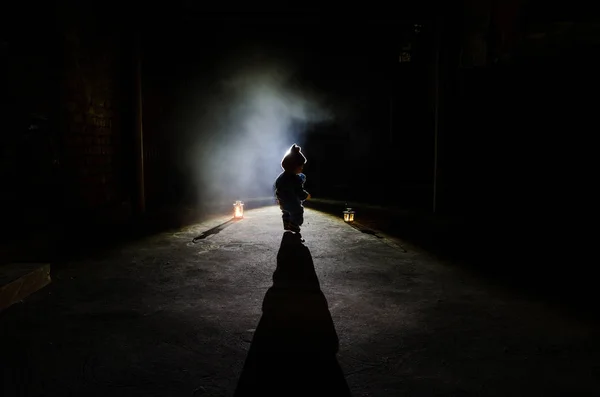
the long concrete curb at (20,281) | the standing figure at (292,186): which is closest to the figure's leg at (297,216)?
the standing figure at (292,186)

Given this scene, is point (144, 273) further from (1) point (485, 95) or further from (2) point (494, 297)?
(1) point (485, 95)

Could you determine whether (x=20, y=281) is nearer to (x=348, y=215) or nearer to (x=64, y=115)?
(x=64, y=115)

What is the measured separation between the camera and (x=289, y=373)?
260 cm

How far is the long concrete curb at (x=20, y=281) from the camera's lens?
3782mm

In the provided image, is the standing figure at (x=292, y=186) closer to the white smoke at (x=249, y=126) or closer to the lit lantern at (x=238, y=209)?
the lit lantern at (x=238, y=209)

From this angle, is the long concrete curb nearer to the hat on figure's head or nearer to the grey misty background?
the hat on figure's head

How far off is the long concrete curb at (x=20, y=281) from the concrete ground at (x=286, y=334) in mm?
92

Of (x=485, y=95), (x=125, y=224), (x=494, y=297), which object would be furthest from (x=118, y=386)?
(x=485, y=95)

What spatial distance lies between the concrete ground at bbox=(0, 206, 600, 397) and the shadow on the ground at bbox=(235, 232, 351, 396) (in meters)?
0.01

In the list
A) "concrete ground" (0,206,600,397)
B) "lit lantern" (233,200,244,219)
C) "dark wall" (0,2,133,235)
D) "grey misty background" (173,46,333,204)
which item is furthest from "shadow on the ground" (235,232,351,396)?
"grey misty background" (173,46,333,204)

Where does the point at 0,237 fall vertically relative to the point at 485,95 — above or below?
below

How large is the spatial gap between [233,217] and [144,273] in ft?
13.4

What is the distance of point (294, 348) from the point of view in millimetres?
2938

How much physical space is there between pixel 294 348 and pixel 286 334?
0.24 metres
